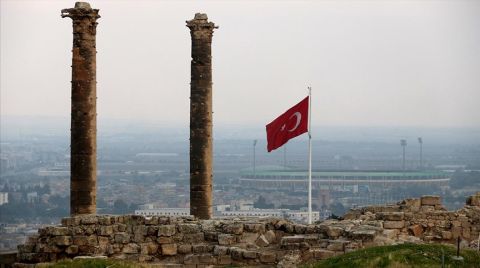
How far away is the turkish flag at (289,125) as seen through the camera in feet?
115

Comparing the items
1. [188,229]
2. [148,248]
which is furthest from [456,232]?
[148,248]

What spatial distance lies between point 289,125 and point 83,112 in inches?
269

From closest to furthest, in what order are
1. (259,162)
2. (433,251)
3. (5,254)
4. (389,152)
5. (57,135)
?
(433,251) < (5,254) < (259,162) < (57,135) < (389,152)

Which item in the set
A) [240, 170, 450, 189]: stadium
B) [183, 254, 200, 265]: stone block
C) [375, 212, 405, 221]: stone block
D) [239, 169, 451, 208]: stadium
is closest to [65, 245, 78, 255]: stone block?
[183, 254, 200, 265]: stone block

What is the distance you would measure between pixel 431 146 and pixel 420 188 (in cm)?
5741

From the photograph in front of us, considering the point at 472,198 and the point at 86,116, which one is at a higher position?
the point at 86,116

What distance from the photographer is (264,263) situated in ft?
98.0

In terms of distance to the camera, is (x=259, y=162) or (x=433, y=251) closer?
(x=433, y=251)

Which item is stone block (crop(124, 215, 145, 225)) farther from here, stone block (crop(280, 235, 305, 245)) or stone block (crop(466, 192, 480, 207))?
stone block (crop(466, 192, 480, 207))

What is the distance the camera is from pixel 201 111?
3934cm

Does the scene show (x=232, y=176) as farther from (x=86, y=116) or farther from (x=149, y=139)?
(x=86, y=116)

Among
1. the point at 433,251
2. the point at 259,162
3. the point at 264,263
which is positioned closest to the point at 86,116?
the point at 264,263

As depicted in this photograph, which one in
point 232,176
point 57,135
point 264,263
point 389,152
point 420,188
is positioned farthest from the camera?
point 389,152

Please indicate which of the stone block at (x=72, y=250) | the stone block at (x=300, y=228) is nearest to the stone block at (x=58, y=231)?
the stone block at (x=72, y=250)
